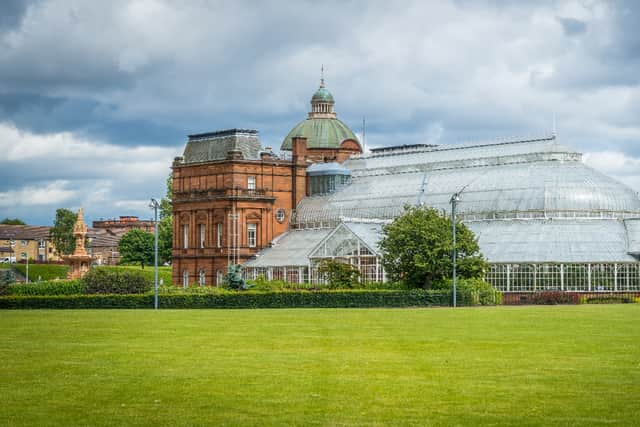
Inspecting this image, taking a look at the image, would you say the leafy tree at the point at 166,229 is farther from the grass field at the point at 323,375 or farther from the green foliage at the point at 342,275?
the grass field at the point at 323,375

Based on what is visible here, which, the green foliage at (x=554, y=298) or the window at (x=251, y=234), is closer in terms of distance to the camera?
the green foliage at (x=554, y=298)

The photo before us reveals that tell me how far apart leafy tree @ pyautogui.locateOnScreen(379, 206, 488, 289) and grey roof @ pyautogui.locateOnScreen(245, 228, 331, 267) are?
21063mm

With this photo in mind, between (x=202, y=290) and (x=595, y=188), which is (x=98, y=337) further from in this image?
(x=595, y=188)

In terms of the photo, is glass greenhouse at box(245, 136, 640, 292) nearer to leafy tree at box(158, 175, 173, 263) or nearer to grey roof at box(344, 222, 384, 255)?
grey roof at box(344, 222, 384, 255)

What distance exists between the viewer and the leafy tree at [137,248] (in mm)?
170750

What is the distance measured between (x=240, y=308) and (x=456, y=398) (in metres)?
53.3

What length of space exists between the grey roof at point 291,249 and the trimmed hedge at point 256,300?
87.0 feet

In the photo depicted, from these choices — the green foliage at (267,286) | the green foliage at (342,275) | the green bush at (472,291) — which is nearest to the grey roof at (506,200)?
the green foliage at (342,275)

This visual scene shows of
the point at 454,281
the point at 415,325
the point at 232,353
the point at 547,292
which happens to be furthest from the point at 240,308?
the point at 232,353

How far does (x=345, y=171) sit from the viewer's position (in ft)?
413

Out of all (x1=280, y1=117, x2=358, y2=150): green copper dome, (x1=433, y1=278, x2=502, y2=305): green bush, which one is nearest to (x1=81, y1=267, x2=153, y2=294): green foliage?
(x1=433, y1=278, x2=502, y2=305): green bush

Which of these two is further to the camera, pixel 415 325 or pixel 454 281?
pixel 454 281

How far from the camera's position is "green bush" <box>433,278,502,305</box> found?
80812 mm

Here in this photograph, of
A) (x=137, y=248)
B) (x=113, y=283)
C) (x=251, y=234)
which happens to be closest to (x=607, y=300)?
(x=113, y=283)
